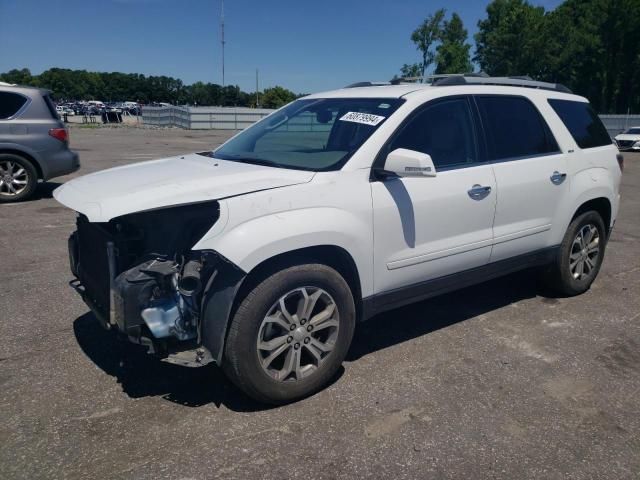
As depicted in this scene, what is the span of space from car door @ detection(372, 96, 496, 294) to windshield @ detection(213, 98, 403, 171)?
0.23 meters

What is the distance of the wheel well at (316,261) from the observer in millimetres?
2971

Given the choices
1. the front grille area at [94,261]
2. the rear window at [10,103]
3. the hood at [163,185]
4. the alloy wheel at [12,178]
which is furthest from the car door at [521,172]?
the alloy wheel at [12,178]

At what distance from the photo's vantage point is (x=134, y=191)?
300 cm

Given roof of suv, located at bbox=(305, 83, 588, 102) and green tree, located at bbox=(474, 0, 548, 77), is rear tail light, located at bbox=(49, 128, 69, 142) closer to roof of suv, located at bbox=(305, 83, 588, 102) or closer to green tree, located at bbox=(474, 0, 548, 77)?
roof of suv, located at bbox=(305, 83, 588, 102)

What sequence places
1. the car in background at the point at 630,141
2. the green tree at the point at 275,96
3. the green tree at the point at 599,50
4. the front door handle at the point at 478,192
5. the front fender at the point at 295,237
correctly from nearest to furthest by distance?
the front fender at the point at 295,237 → the front door handle at the point at 478,192 → the car in background at the point at 630,141 → the green tree at the point at 599,50 → the green tree at the point at 275,96

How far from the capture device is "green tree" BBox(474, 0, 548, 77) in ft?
217

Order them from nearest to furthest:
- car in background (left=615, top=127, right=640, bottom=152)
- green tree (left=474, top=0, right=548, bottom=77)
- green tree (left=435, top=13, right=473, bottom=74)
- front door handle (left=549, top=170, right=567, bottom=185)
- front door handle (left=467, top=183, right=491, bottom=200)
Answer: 1. front door handle (left=467, top=183, right=491, bottom=200)
2. front door handle (left=549, top=170, right=567, bottom=185)
3. car in background (left=615, top=127, right=640, bottom=152)
4. green tree (left=474, top=0, right=548, bottom=77)
5. green tree (left=435, top=13, right=473, bottom=74)

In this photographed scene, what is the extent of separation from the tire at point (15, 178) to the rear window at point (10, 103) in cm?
63

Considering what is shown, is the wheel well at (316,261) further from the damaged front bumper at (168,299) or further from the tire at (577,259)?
the tire at (577,259)

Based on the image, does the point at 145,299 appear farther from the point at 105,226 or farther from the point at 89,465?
the point at 89,465

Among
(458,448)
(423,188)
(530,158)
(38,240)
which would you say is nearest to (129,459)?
(458,448)

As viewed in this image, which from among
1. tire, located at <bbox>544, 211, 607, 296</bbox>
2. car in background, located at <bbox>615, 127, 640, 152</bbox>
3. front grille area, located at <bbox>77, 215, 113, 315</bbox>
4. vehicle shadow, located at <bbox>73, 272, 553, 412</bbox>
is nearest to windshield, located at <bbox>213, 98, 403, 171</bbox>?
front grille area, located at <bbox>77, 215, 113, 315</bbox>

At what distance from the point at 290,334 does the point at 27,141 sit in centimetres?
759

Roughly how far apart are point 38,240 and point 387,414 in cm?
531
